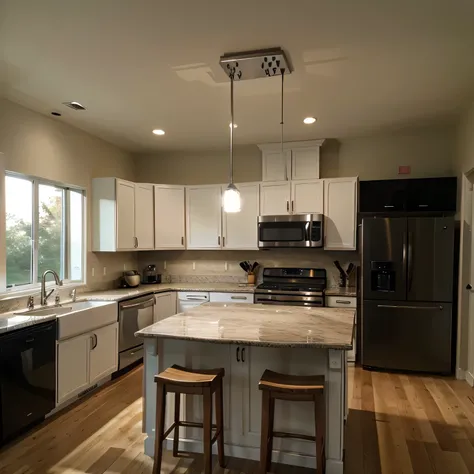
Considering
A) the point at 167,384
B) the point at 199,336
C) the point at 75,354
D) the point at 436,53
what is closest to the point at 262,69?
the point at 436,53

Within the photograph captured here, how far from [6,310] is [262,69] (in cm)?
290

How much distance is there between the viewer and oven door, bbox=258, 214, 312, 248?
4.43 metres

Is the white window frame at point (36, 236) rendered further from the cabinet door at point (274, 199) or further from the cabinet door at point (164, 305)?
the cabinet door at point (274, 199)

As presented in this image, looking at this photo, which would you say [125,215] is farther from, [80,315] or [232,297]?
[232,297]

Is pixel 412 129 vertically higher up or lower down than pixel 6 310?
higher up

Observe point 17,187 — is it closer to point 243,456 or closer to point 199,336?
point 199,336

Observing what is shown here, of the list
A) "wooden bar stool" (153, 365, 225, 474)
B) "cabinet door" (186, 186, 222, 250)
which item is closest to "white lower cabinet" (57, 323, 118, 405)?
"wooden bar stool" (153, 365, 225, 474)

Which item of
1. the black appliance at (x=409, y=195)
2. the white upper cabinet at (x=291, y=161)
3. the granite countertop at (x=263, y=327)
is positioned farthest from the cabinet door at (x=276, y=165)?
the granite countertop at (x=263, y=327)

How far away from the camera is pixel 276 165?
4770 millimetres

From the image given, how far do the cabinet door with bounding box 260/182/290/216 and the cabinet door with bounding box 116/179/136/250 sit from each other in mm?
1644

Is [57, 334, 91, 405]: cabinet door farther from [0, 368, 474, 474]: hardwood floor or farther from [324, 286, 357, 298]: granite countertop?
[324, 286, 357, 298]: granite countertop

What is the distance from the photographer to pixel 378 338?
404cm

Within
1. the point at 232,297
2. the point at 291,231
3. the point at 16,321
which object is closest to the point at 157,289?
the point at 232,297

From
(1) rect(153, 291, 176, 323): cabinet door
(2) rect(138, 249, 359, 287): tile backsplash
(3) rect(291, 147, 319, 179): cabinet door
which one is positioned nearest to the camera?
(1) rect(153, 291, 176, 323): cabinet door
